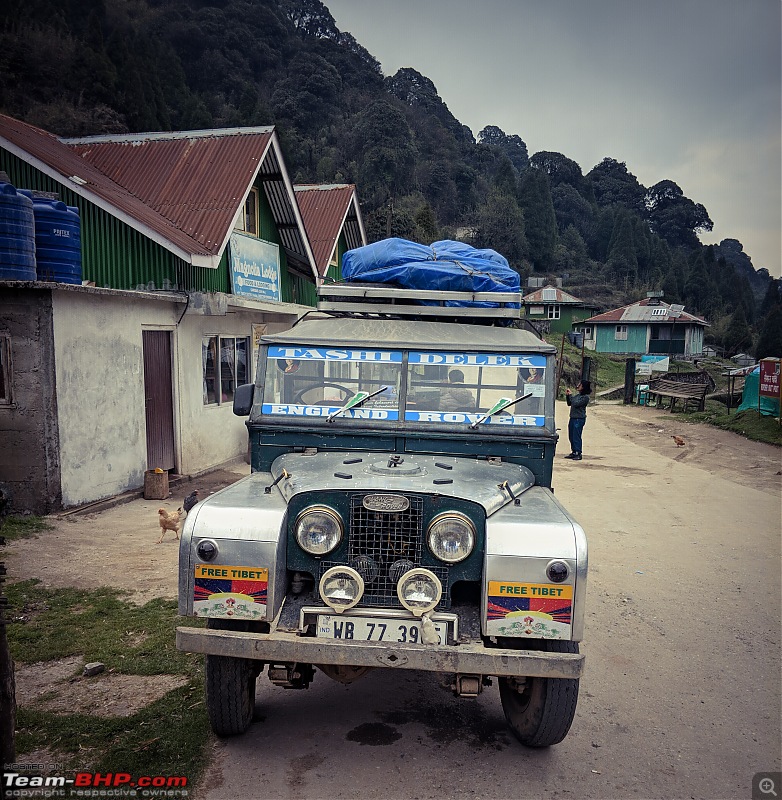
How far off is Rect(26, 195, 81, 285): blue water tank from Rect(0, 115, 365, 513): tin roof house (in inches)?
5.6

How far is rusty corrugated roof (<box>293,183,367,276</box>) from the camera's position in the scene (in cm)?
2033

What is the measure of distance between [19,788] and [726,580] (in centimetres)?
675

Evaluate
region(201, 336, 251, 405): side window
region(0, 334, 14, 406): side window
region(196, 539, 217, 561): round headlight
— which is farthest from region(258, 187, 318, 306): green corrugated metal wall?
region(196, 539, 217, 561): round headlight

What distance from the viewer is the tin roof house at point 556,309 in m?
59.2

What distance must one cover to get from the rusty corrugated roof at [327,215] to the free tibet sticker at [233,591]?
1665 cm

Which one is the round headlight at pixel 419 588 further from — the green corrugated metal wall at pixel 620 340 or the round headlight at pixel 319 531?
the green corrugated metal wall at pixel 620 340

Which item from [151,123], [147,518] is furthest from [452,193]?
[147,518]

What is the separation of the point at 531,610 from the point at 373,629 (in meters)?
0.80

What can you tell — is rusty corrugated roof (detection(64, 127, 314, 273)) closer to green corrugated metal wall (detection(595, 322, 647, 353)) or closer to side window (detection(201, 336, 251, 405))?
side window (detection(201, 336, 251, 405))

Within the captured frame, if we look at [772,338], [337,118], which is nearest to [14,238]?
[772,338]

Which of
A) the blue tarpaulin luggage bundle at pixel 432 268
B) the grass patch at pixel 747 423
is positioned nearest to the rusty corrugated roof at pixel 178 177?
the blue tarpaulin luggage bundle at pixel 432 268

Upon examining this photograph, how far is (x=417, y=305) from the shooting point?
5789 millimetres

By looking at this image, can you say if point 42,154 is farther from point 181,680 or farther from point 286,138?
point 286,138

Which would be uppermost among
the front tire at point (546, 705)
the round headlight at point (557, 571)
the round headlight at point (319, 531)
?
the round headlight at point (319, 531)
